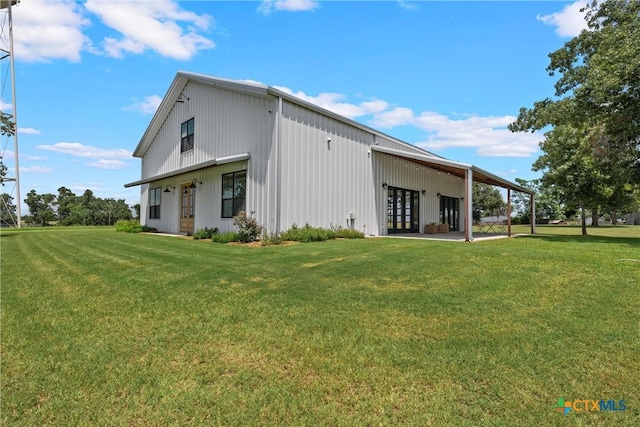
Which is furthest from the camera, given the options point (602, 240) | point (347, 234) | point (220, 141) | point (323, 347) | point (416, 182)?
point (416, 182)

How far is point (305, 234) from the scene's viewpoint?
11461 mm

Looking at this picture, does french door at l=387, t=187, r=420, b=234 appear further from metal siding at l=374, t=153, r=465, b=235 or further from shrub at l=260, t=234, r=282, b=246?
shrub at l=260, t=234, r=282, b=246

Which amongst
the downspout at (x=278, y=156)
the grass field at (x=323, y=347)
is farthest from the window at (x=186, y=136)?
the grass field at (x=323, y=347)

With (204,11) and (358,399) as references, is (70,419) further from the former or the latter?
(204,11)

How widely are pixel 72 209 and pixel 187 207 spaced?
29.0 m

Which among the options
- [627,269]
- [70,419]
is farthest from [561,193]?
[70,419]

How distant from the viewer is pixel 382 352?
10.0ft

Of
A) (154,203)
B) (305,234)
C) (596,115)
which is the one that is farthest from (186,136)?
(596,115)

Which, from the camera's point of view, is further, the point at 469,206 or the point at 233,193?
the point at 233,193

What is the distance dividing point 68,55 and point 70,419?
43.8 feet

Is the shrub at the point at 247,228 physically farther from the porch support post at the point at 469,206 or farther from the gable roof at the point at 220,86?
the porch support post at the point at 469,206

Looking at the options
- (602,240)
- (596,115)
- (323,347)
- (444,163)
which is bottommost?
(323,347)

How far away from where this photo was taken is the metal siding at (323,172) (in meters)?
11.9

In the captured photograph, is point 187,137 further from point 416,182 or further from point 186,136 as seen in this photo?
point 416,182
